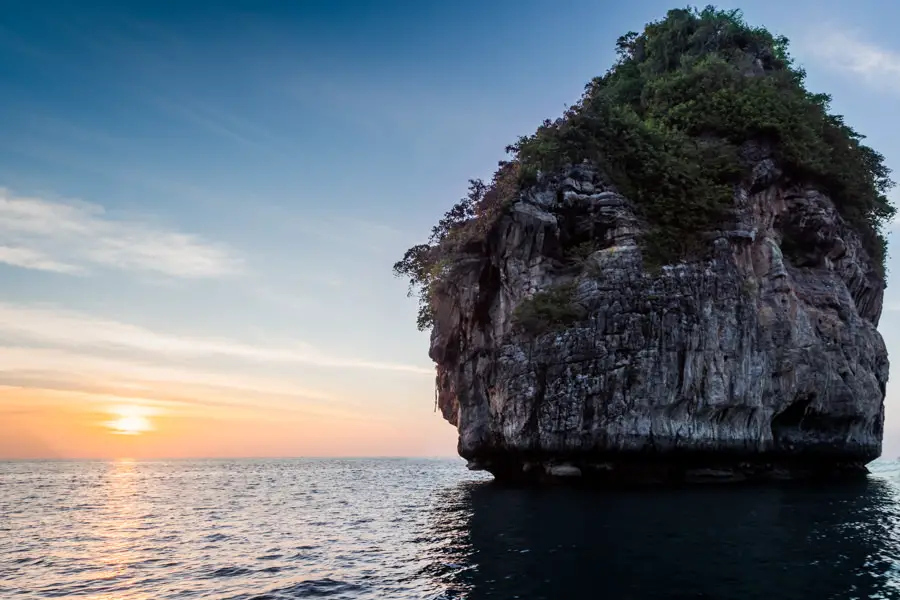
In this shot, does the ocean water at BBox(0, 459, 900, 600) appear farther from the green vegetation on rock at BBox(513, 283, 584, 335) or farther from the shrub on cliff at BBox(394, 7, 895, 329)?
the shrub on cliff at BBox(394, 7, 895, 329)

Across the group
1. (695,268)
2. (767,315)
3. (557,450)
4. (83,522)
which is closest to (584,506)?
(557,450)

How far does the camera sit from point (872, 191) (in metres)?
42.3

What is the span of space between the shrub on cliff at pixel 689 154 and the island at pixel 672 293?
0.42 feet

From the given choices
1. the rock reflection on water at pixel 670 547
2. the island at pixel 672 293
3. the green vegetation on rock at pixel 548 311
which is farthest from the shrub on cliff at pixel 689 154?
the rock reflection on water at pixel 670 547

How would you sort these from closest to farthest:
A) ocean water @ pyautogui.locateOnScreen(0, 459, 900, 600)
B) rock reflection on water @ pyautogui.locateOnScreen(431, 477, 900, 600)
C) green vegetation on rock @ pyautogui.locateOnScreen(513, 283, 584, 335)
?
1. rock reflection on water @ pyautogui.locateOnScreen(431, 477, 900, 600)
2. ocean water @ pyautogui.locateOnScreen(0, 459, 900, 600)
3. green vegetation on rock @ pyautogui.locateOnScreen(513, 283, 584, 335)

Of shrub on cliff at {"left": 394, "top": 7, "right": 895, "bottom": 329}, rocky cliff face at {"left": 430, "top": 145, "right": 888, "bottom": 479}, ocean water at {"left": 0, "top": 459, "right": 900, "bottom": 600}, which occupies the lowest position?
ocean water at {"left": 0, "top": 459, "right": 900, "bottom": 600}

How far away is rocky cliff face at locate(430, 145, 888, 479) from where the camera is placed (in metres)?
31.2

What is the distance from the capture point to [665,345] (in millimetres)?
31344

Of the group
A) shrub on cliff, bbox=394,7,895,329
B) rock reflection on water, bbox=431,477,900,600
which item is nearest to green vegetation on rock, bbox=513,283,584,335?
shrub on cliff, bbox=394,7,895,329

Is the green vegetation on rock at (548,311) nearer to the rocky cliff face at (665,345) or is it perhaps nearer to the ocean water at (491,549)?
the rocky cliff face at (665,345)

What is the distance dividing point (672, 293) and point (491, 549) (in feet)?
64.1

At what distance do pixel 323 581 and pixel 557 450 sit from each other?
1888 centimetres

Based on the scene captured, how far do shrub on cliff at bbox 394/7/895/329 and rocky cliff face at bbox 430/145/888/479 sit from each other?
983 millimetres

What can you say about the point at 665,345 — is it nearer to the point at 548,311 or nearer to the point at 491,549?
the point at 548,311
